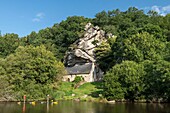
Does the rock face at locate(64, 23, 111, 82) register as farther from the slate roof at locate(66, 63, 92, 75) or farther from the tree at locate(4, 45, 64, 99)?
the tree at locate(4, 45, 64, 99)

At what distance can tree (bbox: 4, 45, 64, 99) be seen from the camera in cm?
5678

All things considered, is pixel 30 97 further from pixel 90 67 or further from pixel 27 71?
pixel 90 67

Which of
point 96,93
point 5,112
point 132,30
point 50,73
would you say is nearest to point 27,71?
point 50,73

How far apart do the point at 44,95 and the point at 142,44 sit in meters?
30.7

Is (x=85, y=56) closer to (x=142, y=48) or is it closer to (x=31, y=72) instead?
(x=142, y=48)

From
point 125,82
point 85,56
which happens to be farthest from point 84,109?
point 85,56

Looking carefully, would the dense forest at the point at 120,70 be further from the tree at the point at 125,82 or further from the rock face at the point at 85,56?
the rock face at the point at 85,56

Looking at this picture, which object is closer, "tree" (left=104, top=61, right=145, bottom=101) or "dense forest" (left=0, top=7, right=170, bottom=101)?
"dense forest" (left=0, top=7, right=170, bottom=101)

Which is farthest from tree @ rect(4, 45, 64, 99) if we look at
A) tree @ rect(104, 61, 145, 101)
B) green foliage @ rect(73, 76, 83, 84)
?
green foliage @ rect(73, 76, 83, 84)

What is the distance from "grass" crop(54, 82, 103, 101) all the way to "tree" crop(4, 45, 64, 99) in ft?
11.1

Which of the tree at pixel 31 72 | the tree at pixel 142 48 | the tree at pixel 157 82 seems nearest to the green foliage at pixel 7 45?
the tree at pixel 31 72

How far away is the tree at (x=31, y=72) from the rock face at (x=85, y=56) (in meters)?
20.4

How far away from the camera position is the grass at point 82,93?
60.2m

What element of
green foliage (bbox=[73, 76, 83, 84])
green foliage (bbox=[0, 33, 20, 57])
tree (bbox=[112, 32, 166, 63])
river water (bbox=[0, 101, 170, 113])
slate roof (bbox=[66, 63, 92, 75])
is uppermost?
green foliage (bbox=[0, 33, 20, 57])
